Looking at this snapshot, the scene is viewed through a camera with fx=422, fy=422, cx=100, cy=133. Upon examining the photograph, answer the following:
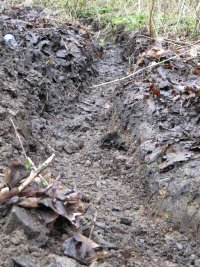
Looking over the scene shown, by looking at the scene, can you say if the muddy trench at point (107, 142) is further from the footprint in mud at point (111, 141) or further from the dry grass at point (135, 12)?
the dry grass at point (135, 12)

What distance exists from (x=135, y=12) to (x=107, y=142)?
414 cm

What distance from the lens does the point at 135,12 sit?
6.80m

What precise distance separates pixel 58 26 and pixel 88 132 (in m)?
2.29

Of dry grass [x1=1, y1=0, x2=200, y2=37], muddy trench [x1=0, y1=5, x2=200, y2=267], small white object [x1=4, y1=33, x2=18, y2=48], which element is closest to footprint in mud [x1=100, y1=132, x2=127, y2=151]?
muddy trench [x1=0, y1=5, x2=200, y2=267]

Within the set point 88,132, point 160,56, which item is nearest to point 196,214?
point 88,132

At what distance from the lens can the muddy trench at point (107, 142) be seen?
1.87 metres

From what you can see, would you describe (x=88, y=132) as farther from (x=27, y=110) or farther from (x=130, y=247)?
(x=130, y=247)

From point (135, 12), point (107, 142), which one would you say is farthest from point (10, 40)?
point (135, 12)

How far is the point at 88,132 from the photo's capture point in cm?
354

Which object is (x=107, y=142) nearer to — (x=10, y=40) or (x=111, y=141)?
(x=111, y=141)

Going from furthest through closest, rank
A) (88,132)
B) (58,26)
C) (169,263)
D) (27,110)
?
(58,26) → (88,132) → (27,110) → (169,263)

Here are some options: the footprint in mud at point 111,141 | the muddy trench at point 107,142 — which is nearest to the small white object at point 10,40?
the muddy trench at point 107,142

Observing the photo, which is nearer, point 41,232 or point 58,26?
point 41,232

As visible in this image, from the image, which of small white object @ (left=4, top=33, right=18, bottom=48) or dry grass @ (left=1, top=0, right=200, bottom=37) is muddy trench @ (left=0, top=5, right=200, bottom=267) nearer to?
small white object @ (left=4, top=33, right=18, bottom=48)
